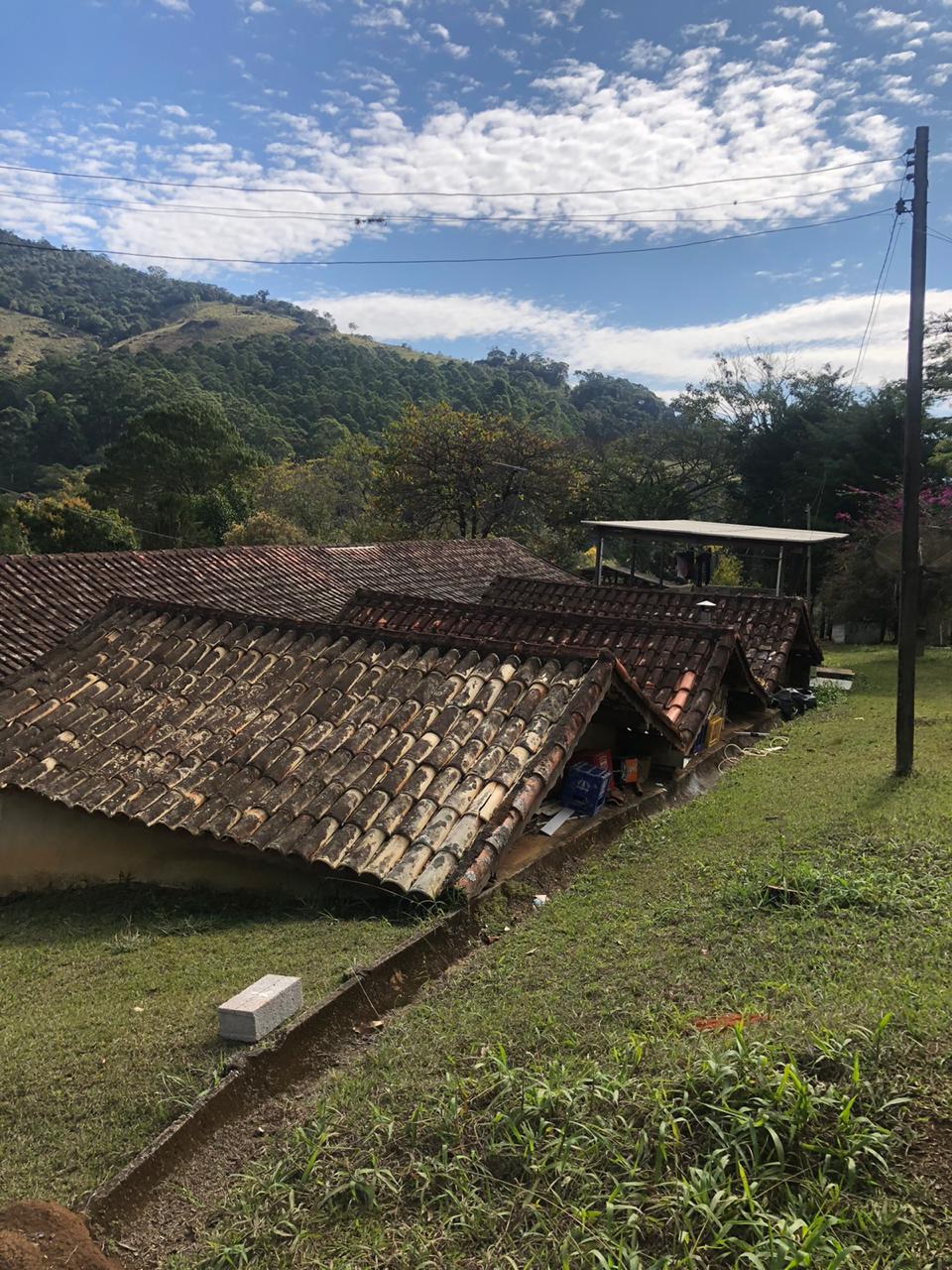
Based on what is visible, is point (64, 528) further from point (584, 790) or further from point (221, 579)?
point (584, 790)

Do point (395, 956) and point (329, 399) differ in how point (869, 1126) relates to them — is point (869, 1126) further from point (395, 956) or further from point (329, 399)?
point (329, 399)

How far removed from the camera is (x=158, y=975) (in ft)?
15.0

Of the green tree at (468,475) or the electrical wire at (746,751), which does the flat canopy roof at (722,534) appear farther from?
the green tree at (468,475)

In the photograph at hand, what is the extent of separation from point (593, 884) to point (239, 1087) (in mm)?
3017

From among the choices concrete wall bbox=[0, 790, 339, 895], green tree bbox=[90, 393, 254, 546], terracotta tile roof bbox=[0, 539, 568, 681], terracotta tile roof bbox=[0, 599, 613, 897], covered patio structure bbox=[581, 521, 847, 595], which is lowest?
concrete wall bbox=[0, 790, 339, 895]

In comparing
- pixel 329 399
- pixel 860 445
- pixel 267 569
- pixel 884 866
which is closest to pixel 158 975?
pixel 884 866

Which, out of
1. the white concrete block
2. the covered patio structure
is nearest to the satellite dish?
the covered patio structure

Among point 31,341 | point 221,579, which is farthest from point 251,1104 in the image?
point 31,341

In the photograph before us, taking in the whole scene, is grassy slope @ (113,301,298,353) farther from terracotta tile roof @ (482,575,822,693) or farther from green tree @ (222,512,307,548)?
terracotta tile roof @ (482,575,822,693)

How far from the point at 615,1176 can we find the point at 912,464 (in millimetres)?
7451

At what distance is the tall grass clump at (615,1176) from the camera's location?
2.32m

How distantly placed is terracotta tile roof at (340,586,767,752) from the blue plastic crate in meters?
1.06

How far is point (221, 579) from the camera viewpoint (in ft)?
57.8

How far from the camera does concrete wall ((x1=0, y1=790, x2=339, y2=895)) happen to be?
6.03m
